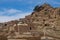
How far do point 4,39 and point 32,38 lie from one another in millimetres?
2355

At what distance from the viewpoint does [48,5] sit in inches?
2042

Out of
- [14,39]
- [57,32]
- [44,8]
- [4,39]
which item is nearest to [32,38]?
→ [14,39]

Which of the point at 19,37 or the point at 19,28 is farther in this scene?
the point at 19,28

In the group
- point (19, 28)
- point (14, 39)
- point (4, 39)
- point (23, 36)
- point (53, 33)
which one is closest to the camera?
point (14, 39)

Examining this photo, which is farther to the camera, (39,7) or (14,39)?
(39,7)

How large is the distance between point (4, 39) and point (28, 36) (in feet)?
6.88

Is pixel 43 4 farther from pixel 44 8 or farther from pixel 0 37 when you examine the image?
pixel 0 37

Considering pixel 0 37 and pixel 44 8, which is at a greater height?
pixel 44 8

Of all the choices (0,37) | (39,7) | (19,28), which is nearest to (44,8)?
(39,7)

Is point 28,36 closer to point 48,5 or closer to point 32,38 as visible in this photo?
point 32,38

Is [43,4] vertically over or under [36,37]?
over

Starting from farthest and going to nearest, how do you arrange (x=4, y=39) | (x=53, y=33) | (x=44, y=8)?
1. (x=44, y=8)
2. (x=53, y=33)
3. (x=4, y=39)

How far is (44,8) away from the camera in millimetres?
50094

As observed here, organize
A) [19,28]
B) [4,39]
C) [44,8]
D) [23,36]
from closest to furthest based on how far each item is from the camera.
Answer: [23,36] → [4,39] → [19,28] → [44,8]
